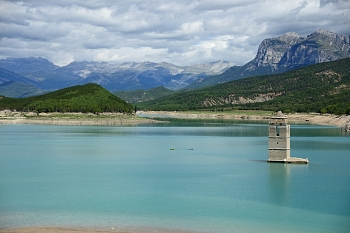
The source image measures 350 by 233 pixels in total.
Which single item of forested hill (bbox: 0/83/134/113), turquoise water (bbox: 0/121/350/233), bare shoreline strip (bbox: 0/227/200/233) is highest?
forested hill (bbox: 0/83/134/113)

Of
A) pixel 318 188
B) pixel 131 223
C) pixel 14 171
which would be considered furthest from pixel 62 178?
pixel 318 188

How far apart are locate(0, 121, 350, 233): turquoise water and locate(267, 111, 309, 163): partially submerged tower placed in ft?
3.36

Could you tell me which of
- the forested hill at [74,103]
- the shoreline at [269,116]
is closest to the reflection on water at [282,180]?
the shoreline at [269,116]

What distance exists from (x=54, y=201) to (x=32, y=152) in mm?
27248

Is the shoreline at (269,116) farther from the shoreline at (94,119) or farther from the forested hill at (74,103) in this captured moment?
the forested hill at (74,103)

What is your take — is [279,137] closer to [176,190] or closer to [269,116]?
[176,190]

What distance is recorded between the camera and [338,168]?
40.3m

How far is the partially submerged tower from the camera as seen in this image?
39.6 metres

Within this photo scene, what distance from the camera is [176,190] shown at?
1209 inches

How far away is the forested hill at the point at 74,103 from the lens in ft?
398

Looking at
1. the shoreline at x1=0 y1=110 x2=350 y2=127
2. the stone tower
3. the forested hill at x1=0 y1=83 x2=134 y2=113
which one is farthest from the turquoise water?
the forested hill at x1=0 y1=83 x2=134 y2=113

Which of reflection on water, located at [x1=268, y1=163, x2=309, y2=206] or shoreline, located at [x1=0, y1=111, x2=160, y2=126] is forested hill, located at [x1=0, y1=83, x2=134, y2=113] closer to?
shoreline, located at [x1=0, y1=111, x2=160, y2=126]

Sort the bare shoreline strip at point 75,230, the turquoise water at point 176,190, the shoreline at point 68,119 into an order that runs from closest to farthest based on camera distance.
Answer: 1. the bare shoreline strip at point 75,230
2. the turquoise water at point 176,190
3. the shoreline at point 68,119

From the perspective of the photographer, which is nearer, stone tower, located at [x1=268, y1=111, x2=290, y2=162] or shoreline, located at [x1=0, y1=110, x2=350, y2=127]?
stone tower, located at [x1=268, y1=111, x2=290, y2=162]
